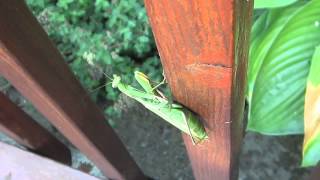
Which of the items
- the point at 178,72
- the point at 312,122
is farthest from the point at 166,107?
the point at 312,122

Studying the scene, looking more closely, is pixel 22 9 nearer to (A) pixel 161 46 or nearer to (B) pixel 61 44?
(A) pixel 161 46

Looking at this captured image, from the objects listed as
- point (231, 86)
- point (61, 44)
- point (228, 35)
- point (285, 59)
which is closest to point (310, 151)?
point (285, 59)

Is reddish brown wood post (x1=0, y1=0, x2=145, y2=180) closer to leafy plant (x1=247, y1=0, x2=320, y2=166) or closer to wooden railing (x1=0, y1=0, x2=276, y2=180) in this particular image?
wooden railing (x1=0, y1=0, x2=276, y2=180)

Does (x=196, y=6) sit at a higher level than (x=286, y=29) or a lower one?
higher

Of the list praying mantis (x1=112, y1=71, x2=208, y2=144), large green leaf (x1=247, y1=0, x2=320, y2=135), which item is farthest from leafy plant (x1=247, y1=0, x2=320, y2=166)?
praying mantis (x1=112, y1=71, x2=208, y2=144)

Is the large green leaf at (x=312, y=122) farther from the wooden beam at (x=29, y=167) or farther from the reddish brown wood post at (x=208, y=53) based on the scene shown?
the wooden beam at (x=29, y=167)

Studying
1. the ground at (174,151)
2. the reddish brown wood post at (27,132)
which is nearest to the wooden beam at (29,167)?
the reddish brown wood post at (27,132)

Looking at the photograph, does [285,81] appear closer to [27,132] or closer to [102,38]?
[27,132]
